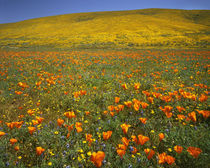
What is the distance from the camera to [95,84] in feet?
15.4

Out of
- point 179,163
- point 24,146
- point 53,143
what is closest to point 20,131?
point 24,146

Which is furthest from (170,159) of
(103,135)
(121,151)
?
(103,135)

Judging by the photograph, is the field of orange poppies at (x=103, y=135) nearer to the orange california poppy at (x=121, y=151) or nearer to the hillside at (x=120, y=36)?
the orange california poppy at (x=121, y=151)

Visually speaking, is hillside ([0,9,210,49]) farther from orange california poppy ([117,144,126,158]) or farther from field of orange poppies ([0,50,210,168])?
orange california poppy ([117,144,126,158])

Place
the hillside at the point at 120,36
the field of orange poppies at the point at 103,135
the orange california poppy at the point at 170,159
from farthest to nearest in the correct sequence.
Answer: the hillside at the point at 120,36
the field of orange poppies at the point at 103,135
the orange california poppy at the point at 170,159

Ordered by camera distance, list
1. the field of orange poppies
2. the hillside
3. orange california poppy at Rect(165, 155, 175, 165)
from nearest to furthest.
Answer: orange california poppy at Rect(165, 155, 175, 165) < the field of orange poppies < the hillside

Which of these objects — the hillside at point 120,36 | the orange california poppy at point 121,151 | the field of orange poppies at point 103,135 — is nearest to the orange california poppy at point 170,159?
the field of orange poppies at point 103,135

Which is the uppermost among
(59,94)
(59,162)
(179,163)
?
(59,94)

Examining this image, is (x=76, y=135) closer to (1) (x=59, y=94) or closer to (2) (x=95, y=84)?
(1) (x=59, y=94)

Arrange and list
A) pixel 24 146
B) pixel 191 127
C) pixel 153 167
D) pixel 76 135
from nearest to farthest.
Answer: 1. pixel 153 167
2. pixel 24 146
3. pixel 76 135
4. pixel 191 127

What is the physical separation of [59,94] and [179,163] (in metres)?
3.14

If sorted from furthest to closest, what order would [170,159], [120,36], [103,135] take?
[120,36], [103,135], [170,159]

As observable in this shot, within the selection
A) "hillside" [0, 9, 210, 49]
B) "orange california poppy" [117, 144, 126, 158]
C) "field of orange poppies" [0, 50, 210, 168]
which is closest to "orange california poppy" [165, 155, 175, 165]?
"field of orange poppies" [0, 50, 210, 168]

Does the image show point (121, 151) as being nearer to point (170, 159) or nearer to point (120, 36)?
point (170, 159)
